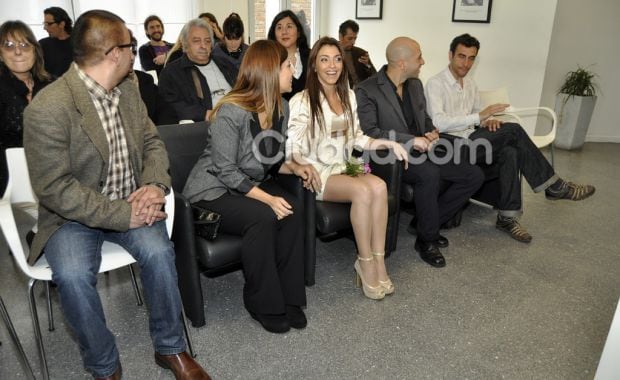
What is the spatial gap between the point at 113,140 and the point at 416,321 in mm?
1647

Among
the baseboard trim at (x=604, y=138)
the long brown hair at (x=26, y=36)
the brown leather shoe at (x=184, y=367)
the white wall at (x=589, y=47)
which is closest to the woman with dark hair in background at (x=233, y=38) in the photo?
the long brown hair at (x=26, y=36)

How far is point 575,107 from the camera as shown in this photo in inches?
Answer: 223

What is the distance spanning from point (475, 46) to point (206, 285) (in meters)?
2.60

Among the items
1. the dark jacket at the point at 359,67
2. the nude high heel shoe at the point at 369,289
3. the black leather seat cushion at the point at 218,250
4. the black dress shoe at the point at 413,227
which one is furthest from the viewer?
the dark jacket at the point at 359,67

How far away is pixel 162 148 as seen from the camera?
2.17m

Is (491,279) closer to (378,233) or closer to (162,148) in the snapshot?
(378,233)

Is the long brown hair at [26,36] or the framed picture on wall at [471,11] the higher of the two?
the framed picture on wall at [471,11]

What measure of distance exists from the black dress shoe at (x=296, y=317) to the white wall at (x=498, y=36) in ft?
14.0

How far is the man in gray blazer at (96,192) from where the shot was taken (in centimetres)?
172

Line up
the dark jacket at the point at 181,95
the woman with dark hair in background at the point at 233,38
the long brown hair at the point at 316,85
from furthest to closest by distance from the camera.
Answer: the woman with dark hair in background at the point at 233,38, the dark jacket at the point at 181,95, the long brown hair at the point at 316,85

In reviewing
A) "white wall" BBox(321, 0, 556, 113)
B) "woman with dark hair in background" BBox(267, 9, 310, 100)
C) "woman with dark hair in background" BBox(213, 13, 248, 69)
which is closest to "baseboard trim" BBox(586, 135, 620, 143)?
"white wall" BBox(321, 0, 556, 113)

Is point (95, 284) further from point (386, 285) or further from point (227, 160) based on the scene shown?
point (386, 285)

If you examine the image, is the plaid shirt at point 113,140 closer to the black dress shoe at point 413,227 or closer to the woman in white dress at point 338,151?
the woman in white dress at point 338,151

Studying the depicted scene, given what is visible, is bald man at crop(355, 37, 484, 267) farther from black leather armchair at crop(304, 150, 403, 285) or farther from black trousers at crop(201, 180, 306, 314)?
black trousers at crop(201, 180, 306, 314)
